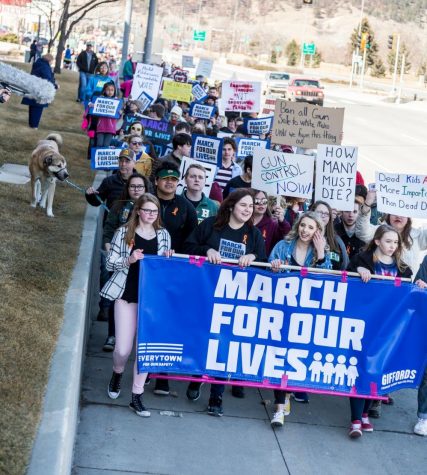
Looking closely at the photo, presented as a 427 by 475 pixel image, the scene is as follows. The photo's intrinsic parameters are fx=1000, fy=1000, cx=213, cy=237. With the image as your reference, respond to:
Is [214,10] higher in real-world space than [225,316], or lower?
higher

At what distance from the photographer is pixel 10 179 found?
15.7m

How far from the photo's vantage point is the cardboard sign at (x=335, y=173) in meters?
9.92

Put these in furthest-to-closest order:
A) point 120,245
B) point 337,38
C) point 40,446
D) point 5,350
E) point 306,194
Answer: point 337,38 → point 306,194 → point 120,245 → point 5,350 → point 40,446

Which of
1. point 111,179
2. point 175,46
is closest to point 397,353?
point 111,179

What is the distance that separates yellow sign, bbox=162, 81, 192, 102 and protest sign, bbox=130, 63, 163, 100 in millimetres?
1083

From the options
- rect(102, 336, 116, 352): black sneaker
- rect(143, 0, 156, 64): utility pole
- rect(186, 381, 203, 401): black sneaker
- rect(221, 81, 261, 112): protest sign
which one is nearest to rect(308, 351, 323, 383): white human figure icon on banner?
rect(186, 381, 203, 401): black sneaker

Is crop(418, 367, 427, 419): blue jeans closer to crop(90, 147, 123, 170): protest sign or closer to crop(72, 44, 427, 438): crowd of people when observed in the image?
crop(72, 44, 427, 438): crowd of people

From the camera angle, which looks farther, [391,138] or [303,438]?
[391,138]

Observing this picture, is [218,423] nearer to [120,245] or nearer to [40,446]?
[120,245]

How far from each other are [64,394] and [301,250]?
242 centimetres

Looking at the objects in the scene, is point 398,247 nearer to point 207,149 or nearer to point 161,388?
point 161,388

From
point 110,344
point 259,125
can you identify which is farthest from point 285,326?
point 259,125

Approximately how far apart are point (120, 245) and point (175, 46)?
115 metres

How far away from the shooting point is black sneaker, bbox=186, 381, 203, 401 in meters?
8.22
